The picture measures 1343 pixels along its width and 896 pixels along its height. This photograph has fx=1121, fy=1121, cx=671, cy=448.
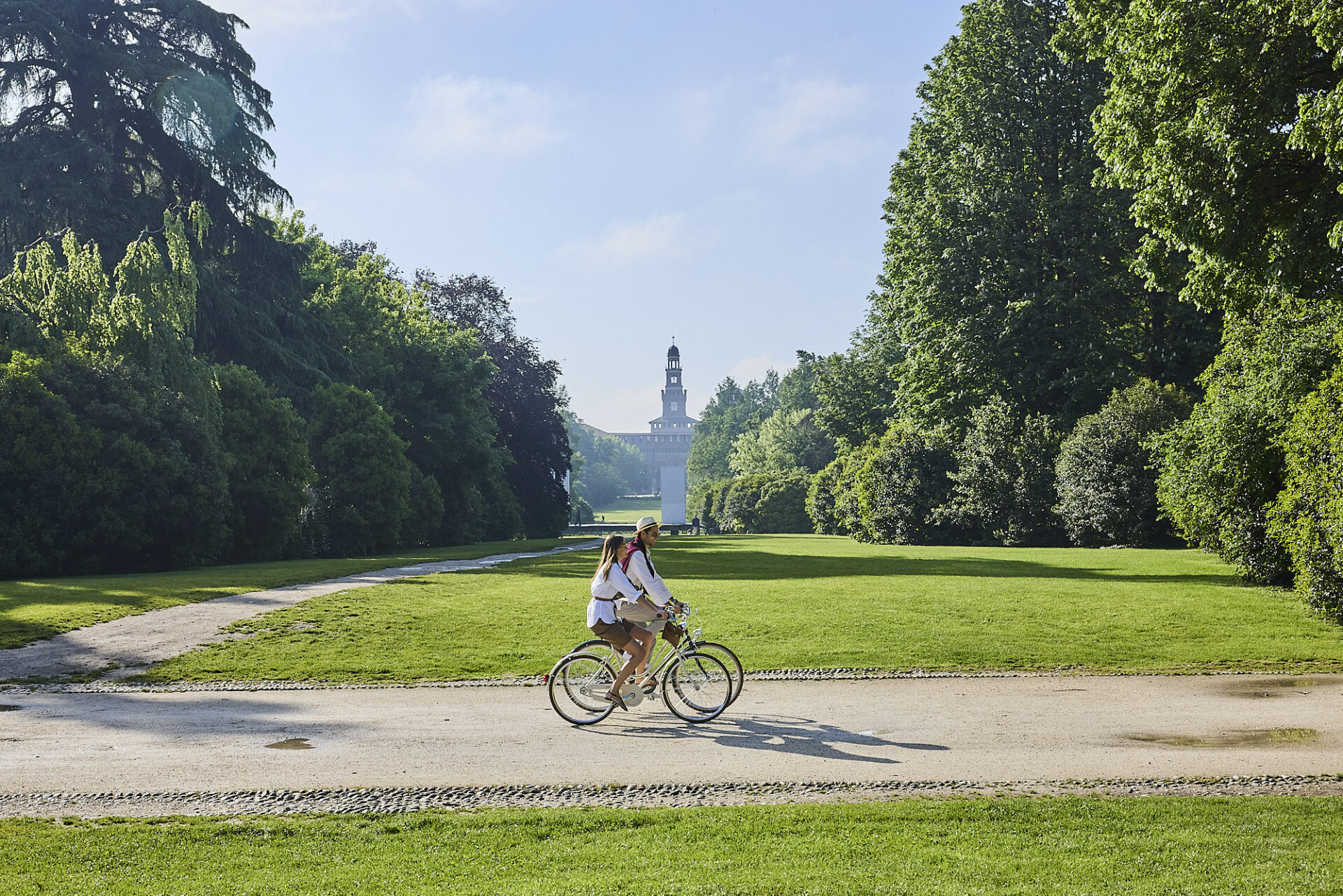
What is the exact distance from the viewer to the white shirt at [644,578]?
33.6 ft

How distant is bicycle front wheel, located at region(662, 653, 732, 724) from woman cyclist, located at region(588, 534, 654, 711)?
13.8 inches

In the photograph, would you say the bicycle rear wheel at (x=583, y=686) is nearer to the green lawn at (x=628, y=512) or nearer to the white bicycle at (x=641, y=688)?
the white bicycle at (x=641, y=688)

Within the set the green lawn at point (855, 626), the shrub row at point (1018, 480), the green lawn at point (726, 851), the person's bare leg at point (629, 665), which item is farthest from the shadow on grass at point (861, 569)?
the green lawn at point (726, 851)

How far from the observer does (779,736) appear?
9844 mm

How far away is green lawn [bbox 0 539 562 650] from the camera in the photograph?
56.2 feet

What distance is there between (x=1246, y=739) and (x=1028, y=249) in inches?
1203

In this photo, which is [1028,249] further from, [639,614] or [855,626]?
[639,614]

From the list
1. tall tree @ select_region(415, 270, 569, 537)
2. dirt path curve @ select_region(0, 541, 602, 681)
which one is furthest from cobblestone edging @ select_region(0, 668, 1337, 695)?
tall tree @ select_region(415, 270, 569, 537)

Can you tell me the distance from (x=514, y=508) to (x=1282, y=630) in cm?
4762

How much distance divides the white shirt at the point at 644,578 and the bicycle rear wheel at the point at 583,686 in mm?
834

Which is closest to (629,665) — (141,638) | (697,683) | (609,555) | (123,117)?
(697,683)

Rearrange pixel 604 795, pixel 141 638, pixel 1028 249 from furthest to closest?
pixel 1028 249 < pixel 141 638 < pixel 604 795

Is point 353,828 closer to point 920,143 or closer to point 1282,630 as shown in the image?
point 1282,630

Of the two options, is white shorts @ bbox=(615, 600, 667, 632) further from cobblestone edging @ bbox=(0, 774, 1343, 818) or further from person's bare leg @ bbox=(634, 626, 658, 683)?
cobblestone edging @ bbox=(0, 774, 1343, 818)
